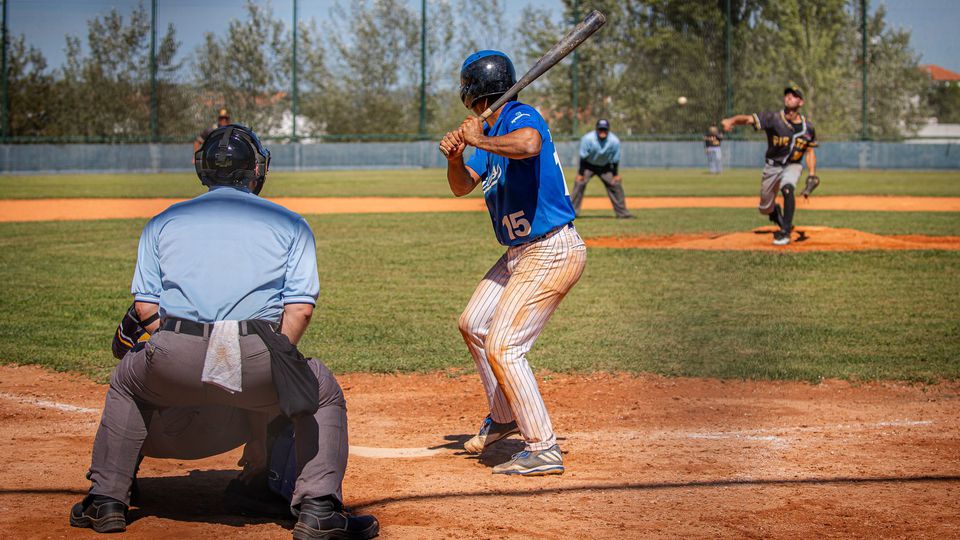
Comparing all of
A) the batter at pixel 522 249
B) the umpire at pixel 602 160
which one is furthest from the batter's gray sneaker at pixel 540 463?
the umpire at pixel 602 160

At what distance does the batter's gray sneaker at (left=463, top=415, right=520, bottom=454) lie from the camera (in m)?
5.03

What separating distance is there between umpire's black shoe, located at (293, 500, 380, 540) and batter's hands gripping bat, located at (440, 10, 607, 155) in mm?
1695

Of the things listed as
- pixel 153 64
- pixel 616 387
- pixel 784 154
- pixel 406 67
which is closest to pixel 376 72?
pixel 406 67

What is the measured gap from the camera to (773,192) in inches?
554

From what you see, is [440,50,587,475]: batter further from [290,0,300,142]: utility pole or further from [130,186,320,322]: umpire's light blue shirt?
[290,0,300,142]: utility pole

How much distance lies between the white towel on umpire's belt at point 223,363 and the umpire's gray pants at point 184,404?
2cm

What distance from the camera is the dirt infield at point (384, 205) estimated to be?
19656 millimetres

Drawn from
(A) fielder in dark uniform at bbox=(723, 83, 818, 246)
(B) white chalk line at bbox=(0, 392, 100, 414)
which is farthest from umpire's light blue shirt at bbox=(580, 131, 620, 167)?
(B) white chalk line at bbox=(0, 392, 100, 414)

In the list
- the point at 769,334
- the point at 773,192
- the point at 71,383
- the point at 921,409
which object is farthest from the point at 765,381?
the point at 773,192

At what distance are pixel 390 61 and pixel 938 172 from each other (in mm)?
20889

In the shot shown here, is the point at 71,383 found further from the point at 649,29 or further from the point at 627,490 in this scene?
the point at 649,29

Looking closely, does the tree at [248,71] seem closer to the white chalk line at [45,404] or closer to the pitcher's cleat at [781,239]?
the pitcher's cleat at [781,239]

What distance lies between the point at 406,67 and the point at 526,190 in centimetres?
3567

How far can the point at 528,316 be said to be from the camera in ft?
15.3
